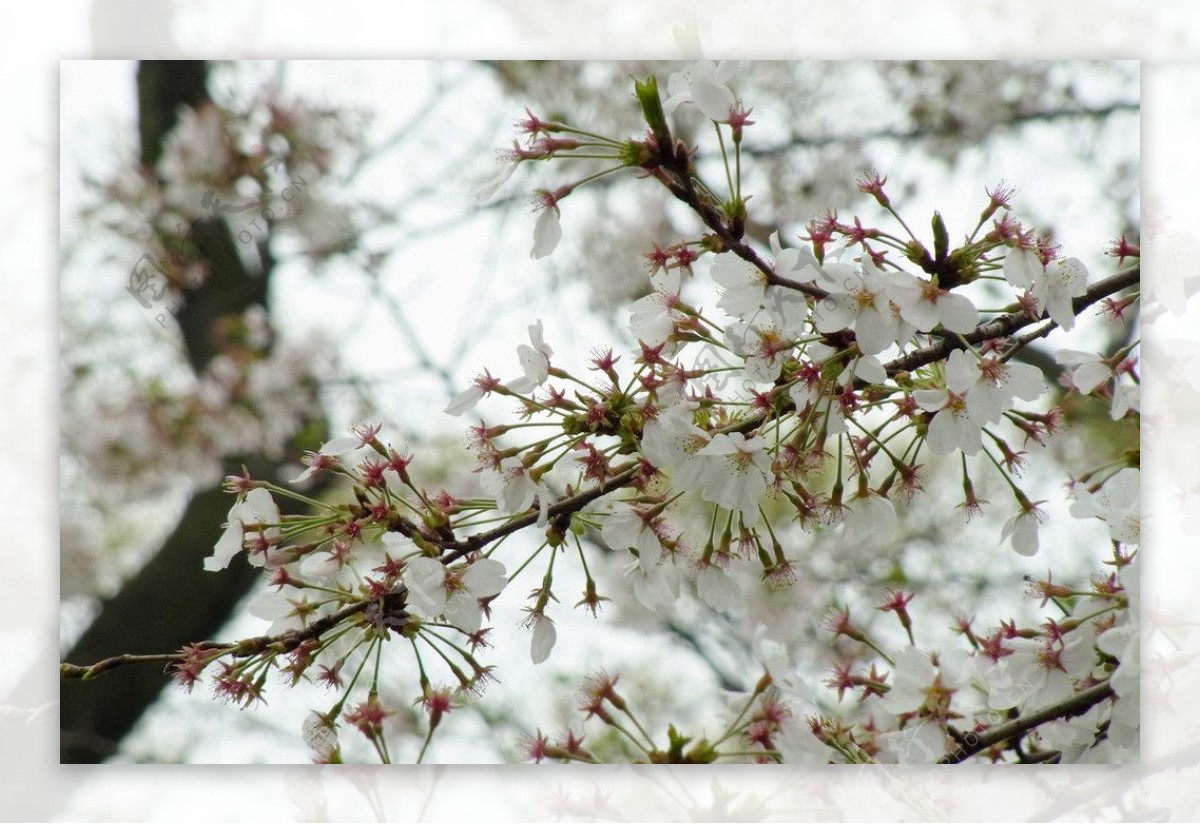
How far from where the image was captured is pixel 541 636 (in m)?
1.46

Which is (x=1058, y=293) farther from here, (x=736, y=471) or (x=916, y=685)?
(x=916, y=685)

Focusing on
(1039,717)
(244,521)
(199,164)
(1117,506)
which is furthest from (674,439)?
(199,164)

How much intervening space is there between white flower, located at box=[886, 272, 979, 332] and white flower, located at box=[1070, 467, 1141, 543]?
0.51 m

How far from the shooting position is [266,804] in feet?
5.93

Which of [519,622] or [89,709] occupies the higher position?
[519,622]

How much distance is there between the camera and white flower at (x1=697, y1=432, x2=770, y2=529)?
1.19 metres

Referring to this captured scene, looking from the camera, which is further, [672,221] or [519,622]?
[672,221]

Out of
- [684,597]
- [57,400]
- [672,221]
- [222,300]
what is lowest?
[684,597]

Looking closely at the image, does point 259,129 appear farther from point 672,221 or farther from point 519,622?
point 519,622

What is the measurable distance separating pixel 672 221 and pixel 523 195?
272 millimetres

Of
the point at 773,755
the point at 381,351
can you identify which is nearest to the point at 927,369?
the point at 773,755

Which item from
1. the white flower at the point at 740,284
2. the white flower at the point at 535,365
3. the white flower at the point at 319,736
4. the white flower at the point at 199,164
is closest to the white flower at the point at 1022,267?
the white flower at the point at 740,284

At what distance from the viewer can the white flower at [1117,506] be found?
1657mm

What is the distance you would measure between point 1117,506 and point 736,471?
75cm
